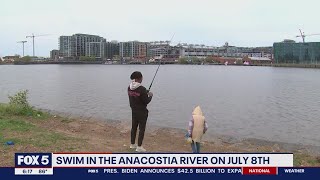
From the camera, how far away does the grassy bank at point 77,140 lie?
9.20 meters

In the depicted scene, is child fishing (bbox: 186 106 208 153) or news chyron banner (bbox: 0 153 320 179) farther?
child fishing (bbox: 186 106 208 153)

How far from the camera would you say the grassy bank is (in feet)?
30.2

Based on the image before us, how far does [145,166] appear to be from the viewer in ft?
17.6

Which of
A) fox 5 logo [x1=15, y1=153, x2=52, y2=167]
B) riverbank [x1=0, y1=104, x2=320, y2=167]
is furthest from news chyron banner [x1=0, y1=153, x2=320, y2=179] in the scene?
riverbank [x1=0, y1=104, x2=320, y2=167]

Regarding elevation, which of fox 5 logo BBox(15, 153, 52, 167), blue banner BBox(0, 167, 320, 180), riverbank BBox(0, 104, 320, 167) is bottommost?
Result: riverbank BBox(0, 104, 320, 167)

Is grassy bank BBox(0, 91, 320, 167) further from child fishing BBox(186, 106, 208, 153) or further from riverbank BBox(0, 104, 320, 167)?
child fishing BBox(186, 106, 208, 153)

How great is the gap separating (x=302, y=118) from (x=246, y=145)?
437 inches

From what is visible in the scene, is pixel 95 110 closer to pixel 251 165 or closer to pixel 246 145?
pixel 246 145

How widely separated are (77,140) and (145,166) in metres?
5.28

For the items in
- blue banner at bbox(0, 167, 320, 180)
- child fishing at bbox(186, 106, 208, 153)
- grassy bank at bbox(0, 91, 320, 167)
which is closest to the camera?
blue banner at bbox(0, 167, 320, 180)

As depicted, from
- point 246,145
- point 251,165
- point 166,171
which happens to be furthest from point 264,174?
point 246,145

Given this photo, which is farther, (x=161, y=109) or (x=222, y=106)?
(x=222, y=106)

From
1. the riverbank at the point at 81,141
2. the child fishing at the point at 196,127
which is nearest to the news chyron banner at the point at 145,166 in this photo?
the riverbank at the point at 81,141

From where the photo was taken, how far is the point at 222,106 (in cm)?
2772
